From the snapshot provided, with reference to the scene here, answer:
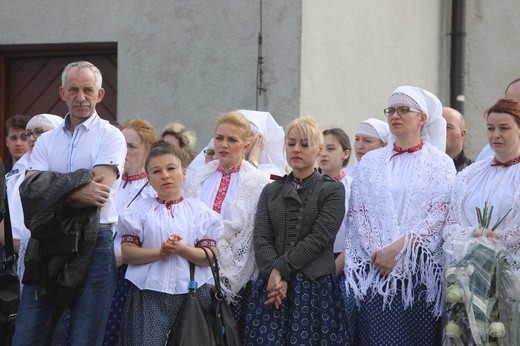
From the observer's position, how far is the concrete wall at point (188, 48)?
34.4ft

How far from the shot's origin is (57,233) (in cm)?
720

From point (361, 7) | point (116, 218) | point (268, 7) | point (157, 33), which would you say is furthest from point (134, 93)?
point (116, 218)

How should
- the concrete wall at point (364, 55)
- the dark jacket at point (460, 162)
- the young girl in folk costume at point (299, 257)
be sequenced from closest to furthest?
the young girl in folk costume at point (299, 257)
the dark jacket at point (460, 162)
the concrete wall at point (364, 55)

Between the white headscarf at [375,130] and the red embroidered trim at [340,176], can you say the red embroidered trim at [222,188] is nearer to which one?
the red embroidered trim at [340,176]

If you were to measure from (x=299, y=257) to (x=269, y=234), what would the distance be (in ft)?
1.03

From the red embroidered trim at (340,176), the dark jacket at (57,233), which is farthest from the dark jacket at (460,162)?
the dark jacket at (57,233)

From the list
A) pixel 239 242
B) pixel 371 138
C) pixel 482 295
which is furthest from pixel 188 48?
pixel 482 295

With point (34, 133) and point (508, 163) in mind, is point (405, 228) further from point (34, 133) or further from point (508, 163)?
point (34, 133)

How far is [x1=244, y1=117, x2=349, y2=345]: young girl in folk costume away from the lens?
733 centimetres

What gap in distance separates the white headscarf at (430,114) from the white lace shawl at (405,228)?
12 cm

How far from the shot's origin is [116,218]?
24.6ft

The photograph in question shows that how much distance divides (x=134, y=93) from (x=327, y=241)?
170 inches

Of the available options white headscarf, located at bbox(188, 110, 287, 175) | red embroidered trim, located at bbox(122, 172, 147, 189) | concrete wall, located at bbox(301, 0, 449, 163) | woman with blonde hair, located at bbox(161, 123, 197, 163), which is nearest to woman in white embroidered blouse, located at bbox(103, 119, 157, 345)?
red embroidered trim, located at bbox(122, 172, 147, 189)

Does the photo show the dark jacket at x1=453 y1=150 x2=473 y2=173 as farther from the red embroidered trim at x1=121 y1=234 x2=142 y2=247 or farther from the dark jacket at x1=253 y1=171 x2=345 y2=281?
the red embroidered trim at x1=121 y1=234 x2=142 y2=247
